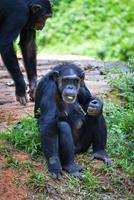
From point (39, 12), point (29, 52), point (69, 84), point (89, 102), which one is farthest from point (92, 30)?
point (69, 84)

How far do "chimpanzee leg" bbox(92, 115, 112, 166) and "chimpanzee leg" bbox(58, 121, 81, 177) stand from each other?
39 cm

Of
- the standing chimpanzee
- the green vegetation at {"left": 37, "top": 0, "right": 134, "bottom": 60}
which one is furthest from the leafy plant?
the green vegetation at {"left": 37, "top": 0, "right": 134, "bottom": 60}

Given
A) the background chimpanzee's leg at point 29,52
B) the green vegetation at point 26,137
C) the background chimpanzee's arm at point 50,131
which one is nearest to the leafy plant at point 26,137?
the green vegetation at point 26,137

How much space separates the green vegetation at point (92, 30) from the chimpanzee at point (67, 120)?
9.06 metres

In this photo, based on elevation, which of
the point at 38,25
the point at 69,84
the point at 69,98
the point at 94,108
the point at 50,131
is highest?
the point at 38,25

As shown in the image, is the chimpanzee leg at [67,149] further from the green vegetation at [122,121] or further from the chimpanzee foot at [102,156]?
the green vegetation at [122,121]

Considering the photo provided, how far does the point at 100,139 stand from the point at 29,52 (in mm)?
2653

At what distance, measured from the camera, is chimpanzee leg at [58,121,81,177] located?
600 centimetres

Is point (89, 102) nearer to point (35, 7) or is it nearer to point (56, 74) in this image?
point (56, 74)

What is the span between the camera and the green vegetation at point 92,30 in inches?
619

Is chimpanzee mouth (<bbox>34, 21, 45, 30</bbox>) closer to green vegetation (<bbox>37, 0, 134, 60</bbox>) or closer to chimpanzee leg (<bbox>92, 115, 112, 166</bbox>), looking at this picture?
chimpanzee leg (<bbox>92, 115, 112, 166</bbox>)

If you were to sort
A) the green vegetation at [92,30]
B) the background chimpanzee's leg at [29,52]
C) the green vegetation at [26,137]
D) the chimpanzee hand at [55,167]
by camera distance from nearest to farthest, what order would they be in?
the chimpanzee hand at [55,167] < the green vegetation at [26,137] < the background chimpanzee's leg at [29,52] < the green vegetation at [92,30]

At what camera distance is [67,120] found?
6297 millimetres

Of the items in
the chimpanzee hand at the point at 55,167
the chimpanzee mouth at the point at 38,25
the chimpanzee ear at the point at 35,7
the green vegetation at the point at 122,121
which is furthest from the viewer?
the chimpanzee mouth at the point at 38,25
